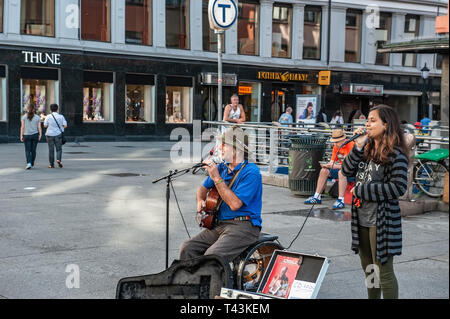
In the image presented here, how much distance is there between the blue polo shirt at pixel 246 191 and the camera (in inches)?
204

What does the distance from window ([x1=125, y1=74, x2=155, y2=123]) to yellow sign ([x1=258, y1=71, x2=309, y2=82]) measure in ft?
20.6

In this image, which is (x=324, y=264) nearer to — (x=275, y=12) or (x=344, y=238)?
(x=344, y=238)

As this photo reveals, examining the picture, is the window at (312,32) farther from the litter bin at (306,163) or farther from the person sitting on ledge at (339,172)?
the person sitting on ledge at (339,172)

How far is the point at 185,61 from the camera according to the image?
30922 millimetres

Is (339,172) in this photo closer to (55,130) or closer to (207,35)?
(55,130)

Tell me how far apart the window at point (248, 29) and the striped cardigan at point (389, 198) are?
95.2 feet

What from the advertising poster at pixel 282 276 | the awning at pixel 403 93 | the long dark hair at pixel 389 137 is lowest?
the advertising poster at pixel 282 276

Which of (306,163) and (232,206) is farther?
(306,163)

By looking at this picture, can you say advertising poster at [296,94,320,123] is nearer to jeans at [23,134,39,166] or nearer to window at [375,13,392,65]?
window at [375,13,392,65]

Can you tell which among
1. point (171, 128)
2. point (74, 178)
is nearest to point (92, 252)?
point (74, 178)

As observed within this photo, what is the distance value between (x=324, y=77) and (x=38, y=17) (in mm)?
15528

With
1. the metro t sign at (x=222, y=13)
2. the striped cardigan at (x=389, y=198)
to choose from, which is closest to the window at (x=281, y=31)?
the metro t sign at (x=222, y=13)

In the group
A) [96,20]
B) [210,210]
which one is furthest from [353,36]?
[210,210]

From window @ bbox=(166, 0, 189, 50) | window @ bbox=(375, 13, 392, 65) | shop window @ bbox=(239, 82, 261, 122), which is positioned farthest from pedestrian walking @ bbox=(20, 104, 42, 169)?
window @ bbox=(375, 13, 392, 65)
